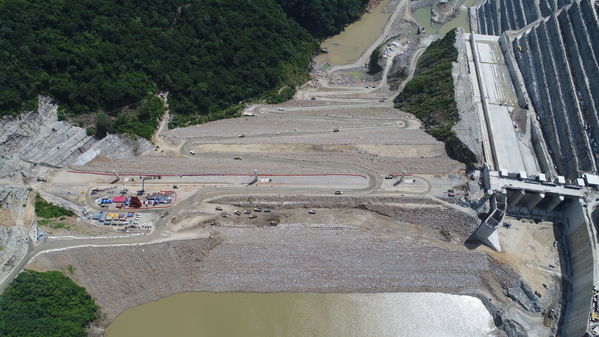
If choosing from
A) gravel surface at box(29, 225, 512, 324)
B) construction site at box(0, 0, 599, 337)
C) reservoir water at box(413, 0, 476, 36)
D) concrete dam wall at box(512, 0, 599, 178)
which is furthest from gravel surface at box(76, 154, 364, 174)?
reservoir water at box(413, 0, 476, 36)

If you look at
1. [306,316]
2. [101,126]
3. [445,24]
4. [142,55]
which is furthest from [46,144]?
[445,24]

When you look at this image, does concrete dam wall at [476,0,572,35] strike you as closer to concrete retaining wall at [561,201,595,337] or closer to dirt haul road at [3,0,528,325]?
dirt haul road at [3,0,528,325]

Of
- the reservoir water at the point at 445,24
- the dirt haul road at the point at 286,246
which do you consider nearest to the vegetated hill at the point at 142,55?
the dirt haul road at the point at 286,246

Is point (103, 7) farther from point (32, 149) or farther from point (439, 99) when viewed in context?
point (439, 99)

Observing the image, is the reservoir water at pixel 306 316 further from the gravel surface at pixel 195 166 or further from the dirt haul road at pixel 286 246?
the gravel surface at pixel 195 166

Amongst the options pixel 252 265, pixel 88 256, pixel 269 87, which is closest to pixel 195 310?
pixel 252 265

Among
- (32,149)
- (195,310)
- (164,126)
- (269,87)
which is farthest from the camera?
(269,87)

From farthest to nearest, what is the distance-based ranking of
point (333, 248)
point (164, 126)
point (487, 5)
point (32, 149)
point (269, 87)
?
point (487, 5)
point (269, 87)
point (164, 126)
point (32, 149)
point (333, 248)
